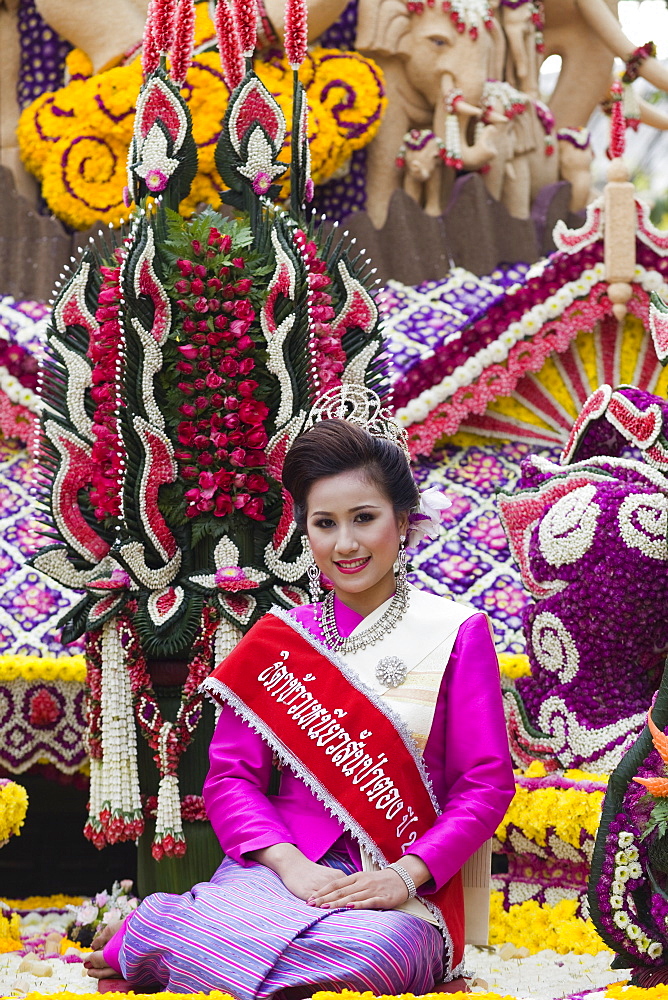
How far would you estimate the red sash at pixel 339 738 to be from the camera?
2281mm

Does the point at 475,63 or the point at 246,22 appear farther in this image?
the point at 475,63

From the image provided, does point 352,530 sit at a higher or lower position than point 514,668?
higher

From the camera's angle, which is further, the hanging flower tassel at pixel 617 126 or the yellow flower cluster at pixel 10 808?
the hanging flower tassel at pixel 617 126

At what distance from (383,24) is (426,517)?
424cm

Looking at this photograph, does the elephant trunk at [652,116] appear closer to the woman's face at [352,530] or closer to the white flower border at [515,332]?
the white flower border at [515,332]

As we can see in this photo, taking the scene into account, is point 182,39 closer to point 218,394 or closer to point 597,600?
point 218,394

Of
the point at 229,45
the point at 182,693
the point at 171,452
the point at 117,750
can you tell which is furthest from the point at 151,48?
the point at 117,750

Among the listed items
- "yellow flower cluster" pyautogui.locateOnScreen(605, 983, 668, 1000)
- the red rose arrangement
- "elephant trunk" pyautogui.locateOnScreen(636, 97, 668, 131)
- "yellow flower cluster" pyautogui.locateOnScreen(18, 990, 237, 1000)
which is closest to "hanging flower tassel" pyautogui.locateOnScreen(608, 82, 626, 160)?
"elephant trunk" pyautogui.locateOnScreen(636, 97, 668, 131)

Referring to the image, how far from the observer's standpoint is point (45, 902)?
4.21m

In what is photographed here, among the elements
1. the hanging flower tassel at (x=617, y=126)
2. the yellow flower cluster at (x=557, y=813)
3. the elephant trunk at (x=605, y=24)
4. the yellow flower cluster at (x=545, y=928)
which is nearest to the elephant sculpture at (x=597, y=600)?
the yellow flower cluster at (x=557, y=813)

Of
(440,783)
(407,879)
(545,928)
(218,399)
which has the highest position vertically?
(218,399)

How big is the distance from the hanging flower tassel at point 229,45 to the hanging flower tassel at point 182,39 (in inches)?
3.1

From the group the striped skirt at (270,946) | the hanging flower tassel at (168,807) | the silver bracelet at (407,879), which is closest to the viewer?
the striped skirt at (270,946)

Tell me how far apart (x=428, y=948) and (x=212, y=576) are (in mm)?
1324
